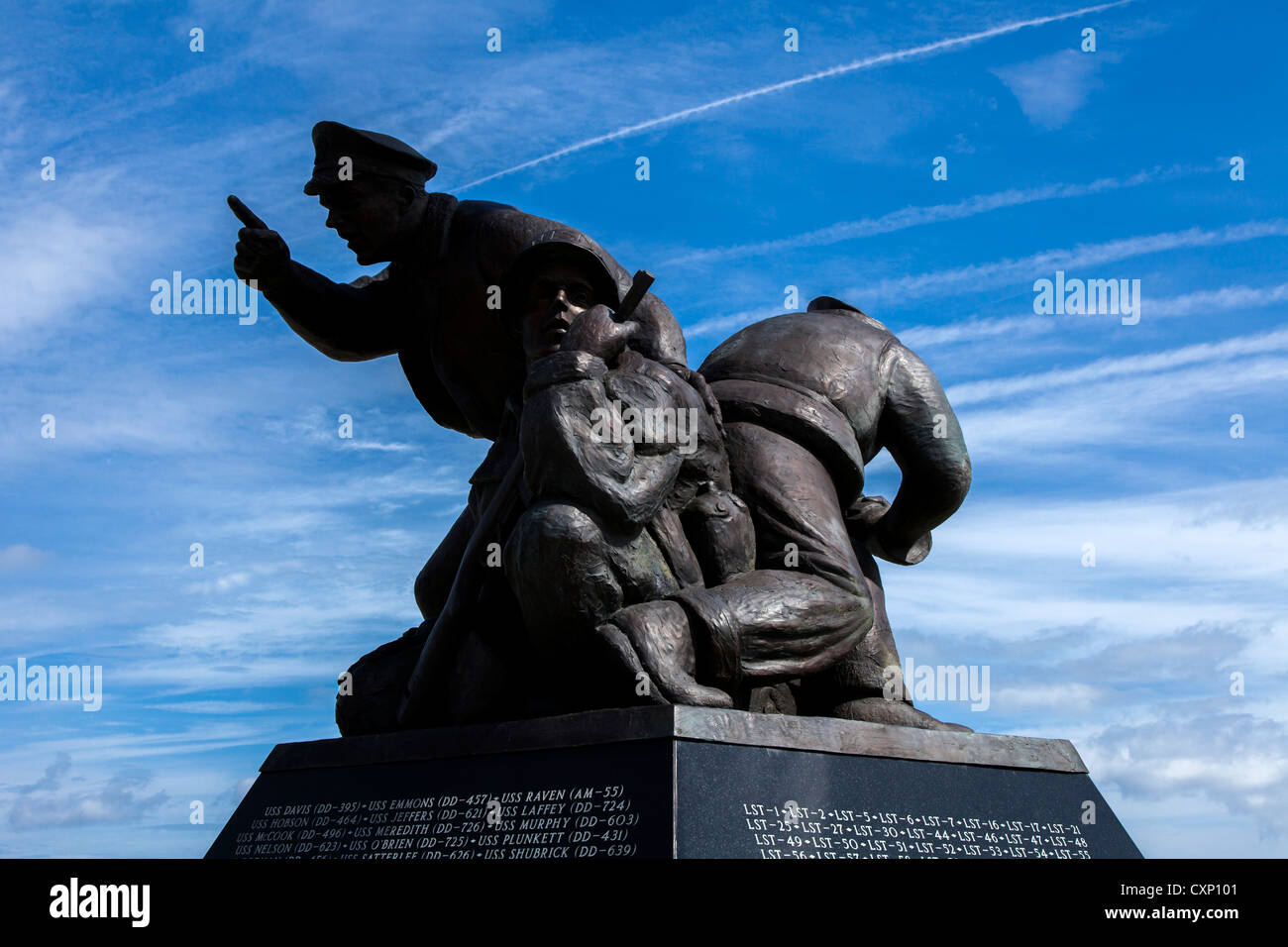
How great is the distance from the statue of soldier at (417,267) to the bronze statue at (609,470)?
11 mm

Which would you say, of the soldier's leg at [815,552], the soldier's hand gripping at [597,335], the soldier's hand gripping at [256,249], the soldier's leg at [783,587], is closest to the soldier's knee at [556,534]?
the soldier's leg at [783,587]

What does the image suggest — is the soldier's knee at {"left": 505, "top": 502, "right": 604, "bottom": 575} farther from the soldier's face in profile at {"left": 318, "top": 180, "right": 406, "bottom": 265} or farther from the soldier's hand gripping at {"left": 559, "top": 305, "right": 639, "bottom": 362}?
the soldier's face in profile at {"left": 318, "top": 180, "right": 406, "bottom": 265}

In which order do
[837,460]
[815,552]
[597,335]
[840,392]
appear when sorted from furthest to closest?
[840,392], [837,460], [815,552], [597,335]

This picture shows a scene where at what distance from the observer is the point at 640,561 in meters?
5.48

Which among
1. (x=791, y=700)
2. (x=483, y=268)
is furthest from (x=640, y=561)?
(x=483, y=268)

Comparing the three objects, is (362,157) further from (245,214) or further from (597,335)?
(597,335)

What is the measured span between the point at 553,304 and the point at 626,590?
1.45m

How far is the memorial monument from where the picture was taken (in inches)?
198

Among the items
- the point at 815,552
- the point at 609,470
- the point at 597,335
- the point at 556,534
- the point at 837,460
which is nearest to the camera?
the point at 556,534

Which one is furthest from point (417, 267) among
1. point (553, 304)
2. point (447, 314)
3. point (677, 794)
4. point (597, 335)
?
point (677, 794)

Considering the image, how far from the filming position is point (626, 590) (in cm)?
545

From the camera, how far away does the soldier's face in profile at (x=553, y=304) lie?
6246mm

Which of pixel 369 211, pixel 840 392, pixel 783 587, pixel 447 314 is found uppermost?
pixel 369 211

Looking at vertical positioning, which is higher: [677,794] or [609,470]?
[609,470]
